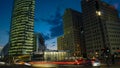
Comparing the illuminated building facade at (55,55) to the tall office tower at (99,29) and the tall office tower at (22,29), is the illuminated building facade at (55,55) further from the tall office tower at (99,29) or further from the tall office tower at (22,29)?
the tall office tower at (22,29)

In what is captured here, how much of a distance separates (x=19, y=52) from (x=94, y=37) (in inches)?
3381

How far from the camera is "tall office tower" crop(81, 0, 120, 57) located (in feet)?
433

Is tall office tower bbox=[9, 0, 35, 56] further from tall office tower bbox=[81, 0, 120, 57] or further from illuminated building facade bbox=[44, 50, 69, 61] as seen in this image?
tall office tower bbox=[81, 0, 120, 57]

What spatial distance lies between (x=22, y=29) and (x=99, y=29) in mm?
90573

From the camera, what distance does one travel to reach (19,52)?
17150 centimetres

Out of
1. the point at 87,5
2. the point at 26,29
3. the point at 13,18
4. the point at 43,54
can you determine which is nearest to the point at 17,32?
the point at 26,29

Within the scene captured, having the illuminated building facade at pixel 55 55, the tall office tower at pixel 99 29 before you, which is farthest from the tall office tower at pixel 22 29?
the tall office tower at pixel 99 29

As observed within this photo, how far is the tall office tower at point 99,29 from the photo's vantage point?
132 m

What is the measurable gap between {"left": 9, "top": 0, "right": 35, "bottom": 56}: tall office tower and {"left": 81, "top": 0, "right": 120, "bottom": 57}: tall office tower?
66669 millimetres

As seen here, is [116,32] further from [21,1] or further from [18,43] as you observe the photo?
[21,1]

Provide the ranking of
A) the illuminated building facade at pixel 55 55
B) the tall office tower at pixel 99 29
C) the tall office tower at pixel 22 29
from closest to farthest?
the tall office tower at pixel 99 29 → the illuminated building facade at pixel 55 55 → the tall office tower at pixel 22 29

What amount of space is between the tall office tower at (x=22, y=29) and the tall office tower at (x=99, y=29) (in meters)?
66.7

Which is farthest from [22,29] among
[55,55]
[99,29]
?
[99,29]

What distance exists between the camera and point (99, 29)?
473 ft
